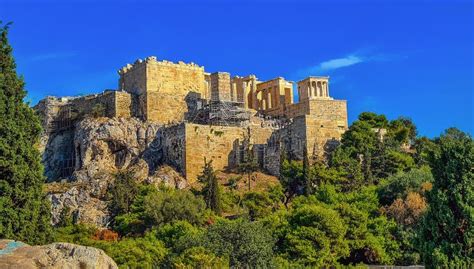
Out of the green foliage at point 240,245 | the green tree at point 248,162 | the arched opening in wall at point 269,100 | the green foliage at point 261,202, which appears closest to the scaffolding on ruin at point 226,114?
the green tree at point 248,162

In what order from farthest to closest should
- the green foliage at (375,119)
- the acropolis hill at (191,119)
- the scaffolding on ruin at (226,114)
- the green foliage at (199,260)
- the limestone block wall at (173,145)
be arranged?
the green foliage at (375,119) < the scaffolding on ruin at (226,114) < the acropolis hill at (191,119) < the limestone block wall at (173,145) < the green foliage at (199,260)

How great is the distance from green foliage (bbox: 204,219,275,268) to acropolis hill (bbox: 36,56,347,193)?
23.5 meters

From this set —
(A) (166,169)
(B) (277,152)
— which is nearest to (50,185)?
(A) (166,169)

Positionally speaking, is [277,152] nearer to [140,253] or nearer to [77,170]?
[77,170]

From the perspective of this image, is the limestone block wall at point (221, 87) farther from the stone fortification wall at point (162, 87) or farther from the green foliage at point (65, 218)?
the green foliage at point (65, 218)

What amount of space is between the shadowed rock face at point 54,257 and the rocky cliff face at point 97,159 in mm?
43097

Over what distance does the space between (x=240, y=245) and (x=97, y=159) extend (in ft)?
93.7

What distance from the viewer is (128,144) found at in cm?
7062

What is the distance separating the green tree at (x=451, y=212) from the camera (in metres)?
33.4

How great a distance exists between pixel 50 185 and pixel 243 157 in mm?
15854

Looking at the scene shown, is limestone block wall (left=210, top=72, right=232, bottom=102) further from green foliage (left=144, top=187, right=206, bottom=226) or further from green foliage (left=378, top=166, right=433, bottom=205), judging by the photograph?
green foliage (left=378, top=166, right=433, bottom=205)

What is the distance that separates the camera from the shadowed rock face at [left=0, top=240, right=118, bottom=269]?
18391 millimetres

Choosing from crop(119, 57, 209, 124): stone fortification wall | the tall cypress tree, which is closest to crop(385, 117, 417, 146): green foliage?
crop(119, 57, 209, 124): stone fortification wall

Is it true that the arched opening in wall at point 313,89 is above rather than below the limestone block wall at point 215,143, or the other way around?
above
